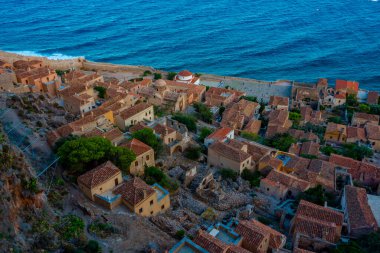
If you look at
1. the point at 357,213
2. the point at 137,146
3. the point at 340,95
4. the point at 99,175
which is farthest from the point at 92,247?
the point at 340,95

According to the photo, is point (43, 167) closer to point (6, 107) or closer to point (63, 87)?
point (6, 107)

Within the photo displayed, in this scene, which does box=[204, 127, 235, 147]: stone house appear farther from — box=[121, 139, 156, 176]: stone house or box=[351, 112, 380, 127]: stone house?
box=[351, 112, 380, 127]: stone house

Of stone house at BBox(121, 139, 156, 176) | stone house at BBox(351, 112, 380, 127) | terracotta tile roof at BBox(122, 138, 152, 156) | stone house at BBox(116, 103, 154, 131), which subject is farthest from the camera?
stone house at BBox(351, 112, 380, 127)

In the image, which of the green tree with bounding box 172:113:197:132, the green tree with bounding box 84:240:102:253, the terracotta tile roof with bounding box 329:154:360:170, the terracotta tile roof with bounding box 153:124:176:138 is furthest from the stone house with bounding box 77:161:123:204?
the terracotta tile roof with bounding box 329:154:360:170

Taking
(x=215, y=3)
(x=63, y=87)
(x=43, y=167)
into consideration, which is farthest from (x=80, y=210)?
(x=215, y=3)

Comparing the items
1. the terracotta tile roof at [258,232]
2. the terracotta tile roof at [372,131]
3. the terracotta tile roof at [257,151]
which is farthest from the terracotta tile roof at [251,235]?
the terracotta tile roof at [372,131]

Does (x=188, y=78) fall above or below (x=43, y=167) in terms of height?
below

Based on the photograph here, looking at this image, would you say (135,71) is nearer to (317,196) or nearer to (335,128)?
(335,128)
